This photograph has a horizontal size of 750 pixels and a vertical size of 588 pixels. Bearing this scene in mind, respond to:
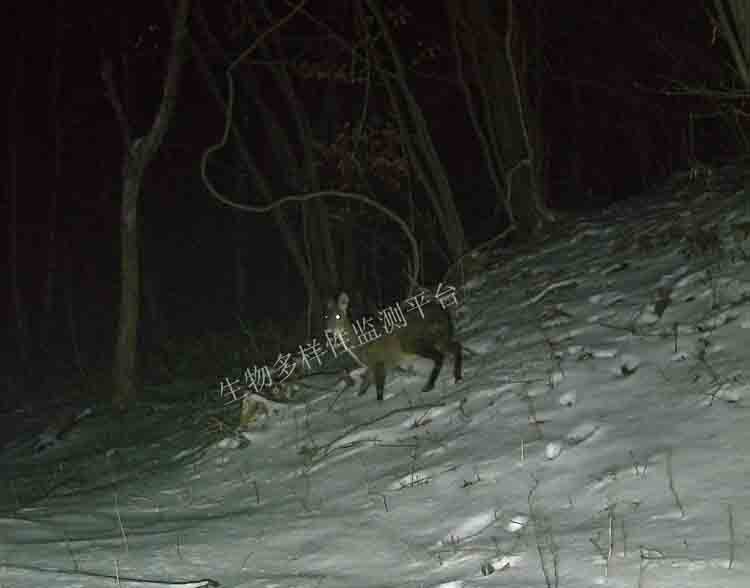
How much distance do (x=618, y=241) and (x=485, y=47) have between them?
4354mm

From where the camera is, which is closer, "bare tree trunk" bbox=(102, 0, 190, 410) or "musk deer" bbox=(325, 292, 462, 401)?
"musk deer" bbox=(325, 292, 462, 401)

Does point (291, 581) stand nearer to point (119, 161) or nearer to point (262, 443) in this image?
point (262, 443)

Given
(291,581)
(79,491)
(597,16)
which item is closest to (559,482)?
(291,581)

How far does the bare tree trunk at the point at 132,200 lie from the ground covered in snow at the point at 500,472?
289 cm

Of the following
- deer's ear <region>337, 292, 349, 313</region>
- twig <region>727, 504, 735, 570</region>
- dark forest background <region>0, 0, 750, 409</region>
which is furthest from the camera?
dark forest background <region>0, 0, 750, 409</region>

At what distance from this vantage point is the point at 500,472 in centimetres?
525

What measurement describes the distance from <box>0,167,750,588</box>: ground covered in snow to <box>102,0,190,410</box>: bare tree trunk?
9.47ft

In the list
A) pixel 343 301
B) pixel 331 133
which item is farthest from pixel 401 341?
pixel 331 133

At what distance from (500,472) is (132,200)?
26.8 feet

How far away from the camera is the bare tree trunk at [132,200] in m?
11.9

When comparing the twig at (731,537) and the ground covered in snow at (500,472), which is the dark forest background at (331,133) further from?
the twig at (731,537)

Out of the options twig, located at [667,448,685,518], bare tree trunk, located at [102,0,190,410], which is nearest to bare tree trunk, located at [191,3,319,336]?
bare tree trunk, located at [102,0,190,410]

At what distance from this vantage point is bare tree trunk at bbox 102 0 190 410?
39.2 ft

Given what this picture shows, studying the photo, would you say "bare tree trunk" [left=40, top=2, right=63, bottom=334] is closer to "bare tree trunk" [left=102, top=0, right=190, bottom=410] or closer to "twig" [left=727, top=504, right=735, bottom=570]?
"bare tree trunk" [left=102, top=0, right=190, bottom=410]
